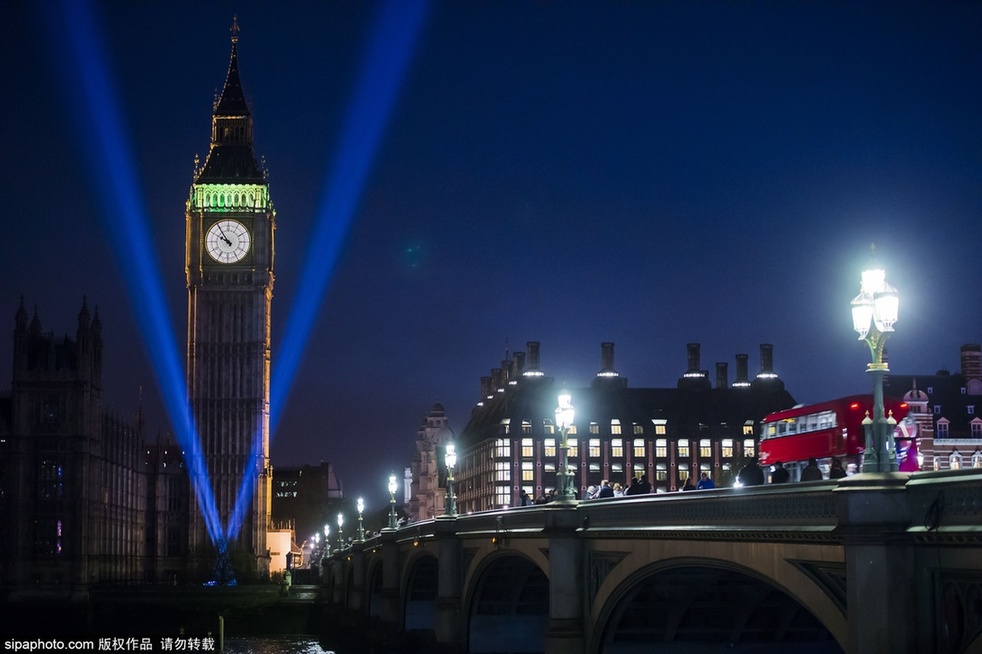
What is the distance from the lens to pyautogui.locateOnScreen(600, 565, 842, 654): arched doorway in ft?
108

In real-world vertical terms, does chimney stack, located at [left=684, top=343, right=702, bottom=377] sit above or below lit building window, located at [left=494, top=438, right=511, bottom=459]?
above

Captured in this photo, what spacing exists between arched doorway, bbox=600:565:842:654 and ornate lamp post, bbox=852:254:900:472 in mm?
13756

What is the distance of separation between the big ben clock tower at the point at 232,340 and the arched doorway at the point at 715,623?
112 metres

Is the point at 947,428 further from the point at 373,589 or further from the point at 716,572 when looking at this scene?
the point at 716,572

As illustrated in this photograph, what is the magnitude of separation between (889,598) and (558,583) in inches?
627

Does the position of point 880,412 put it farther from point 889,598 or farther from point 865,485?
point 889,598

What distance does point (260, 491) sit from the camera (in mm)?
144500

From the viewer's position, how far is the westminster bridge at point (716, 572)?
18203mm

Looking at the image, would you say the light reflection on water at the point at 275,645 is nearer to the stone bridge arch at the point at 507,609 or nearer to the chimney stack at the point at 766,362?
the stone bridge arch at the point at 507,609

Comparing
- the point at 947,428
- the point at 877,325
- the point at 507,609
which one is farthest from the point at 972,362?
the point at 877,325

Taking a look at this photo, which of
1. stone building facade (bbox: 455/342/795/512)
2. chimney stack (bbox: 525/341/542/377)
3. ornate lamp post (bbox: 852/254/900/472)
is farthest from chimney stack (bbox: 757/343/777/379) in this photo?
ornate lamp post (bbox: 852/254/900/472)

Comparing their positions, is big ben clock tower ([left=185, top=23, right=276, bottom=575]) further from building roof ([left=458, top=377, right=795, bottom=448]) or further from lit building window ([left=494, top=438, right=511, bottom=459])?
building roof ([left=458, top=377, right=795, bottom=448])

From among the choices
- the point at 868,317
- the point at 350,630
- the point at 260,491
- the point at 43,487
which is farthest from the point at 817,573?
the point at 260,491

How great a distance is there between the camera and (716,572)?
30.7 metres
